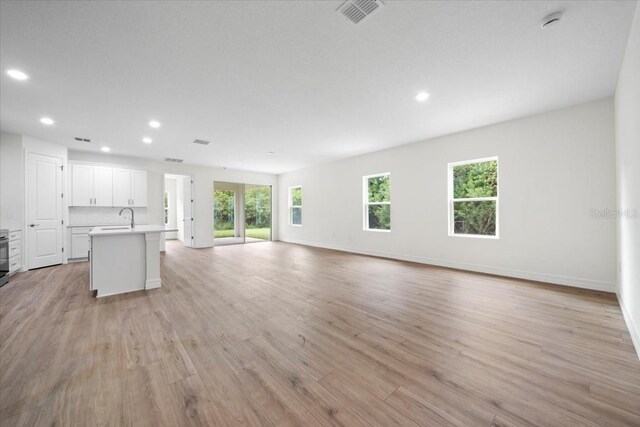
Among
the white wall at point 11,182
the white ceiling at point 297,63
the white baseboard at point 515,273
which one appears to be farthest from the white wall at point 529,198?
the white wall at point 11,182

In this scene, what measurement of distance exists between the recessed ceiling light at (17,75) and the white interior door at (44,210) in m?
3.07

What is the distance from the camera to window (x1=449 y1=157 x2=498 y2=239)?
441cm

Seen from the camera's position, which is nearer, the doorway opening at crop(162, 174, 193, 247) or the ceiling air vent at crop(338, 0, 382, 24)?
the ceiling air vent at crop(338, 0, 382, 24)

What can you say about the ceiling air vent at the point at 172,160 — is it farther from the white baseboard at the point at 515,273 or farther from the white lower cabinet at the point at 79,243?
the white baseboard at the point at 515,273

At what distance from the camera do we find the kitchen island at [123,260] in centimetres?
329

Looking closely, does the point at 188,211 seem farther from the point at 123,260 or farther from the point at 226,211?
the point at 123,260

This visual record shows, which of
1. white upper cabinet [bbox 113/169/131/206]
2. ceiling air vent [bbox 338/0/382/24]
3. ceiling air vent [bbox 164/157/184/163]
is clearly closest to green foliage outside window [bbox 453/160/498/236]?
ceiling air vent [bbox 338/0/382/24]

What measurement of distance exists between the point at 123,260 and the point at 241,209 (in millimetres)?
6646

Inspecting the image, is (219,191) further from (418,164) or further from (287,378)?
(287,378)

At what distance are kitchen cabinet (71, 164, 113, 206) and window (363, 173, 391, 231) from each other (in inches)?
252

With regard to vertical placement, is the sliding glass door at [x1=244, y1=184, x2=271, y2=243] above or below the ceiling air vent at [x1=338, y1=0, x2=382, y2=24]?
below

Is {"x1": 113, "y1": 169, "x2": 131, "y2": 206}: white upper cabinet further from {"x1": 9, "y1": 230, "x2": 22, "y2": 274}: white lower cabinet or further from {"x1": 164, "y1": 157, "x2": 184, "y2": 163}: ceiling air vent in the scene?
{"x1": 9, "y1": 230, "x2": 22, "y2": 274}: white lower cabinet

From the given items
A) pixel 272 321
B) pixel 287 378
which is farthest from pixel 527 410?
pixel 272 321

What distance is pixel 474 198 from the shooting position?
4578 mm
